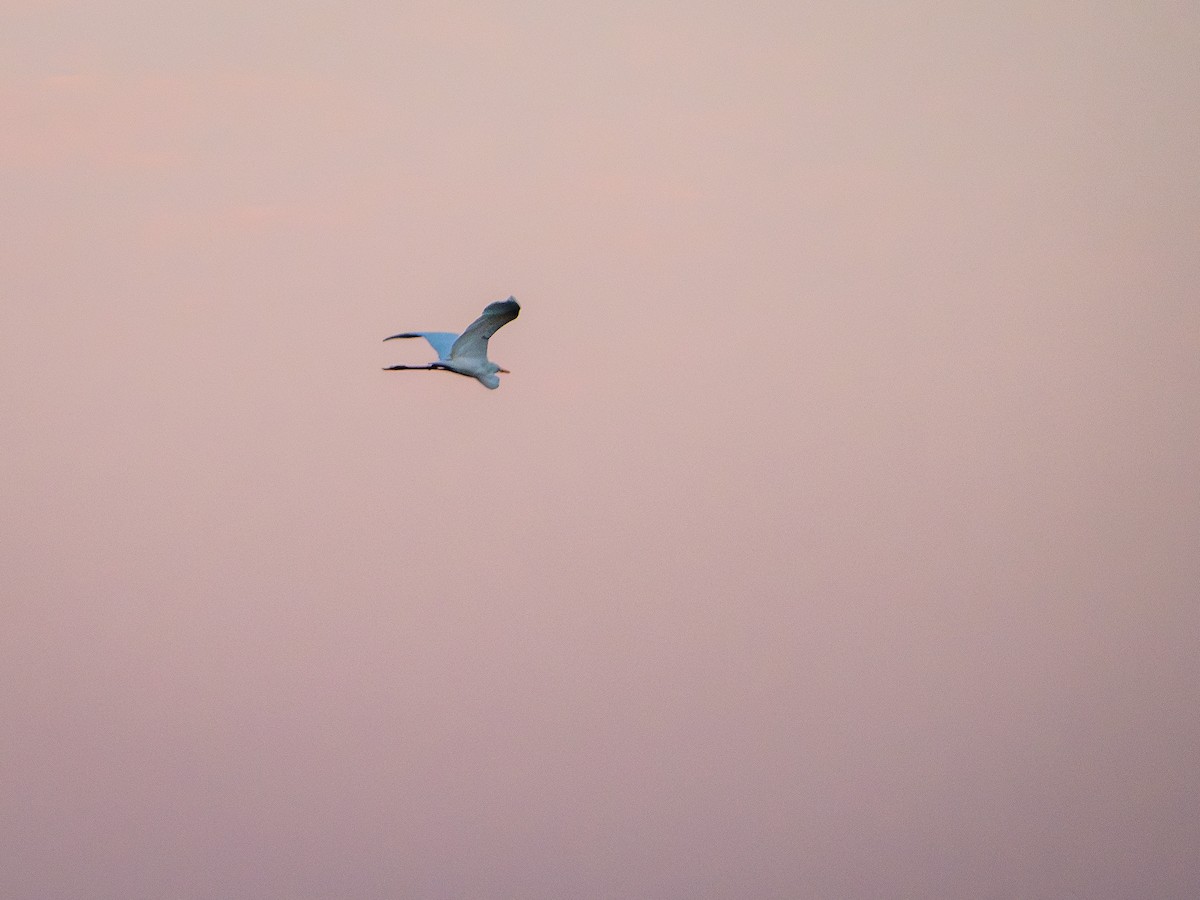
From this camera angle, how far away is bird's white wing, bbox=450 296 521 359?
31.0 metres

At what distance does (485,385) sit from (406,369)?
173 cm

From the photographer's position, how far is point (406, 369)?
33.3 m

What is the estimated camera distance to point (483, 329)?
106 ft

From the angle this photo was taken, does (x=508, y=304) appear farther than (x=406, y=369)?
No

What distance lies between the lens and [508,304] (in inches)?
1216

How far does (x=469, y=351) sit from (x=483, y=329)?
3.89ft

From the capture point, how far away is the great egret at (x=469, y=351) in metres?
32.4

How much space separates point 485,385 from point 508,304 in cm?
374

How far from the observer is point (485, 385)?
3438 cm

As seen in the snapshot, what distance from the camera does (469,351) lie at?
33500 mm

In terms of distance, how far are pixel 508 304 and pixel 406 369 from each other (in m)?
3.25

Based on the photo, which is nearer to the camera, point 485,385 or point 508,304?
point 508,304

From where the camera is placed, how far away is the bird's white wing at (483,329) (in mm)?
31016

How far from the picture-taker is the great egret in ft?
106
